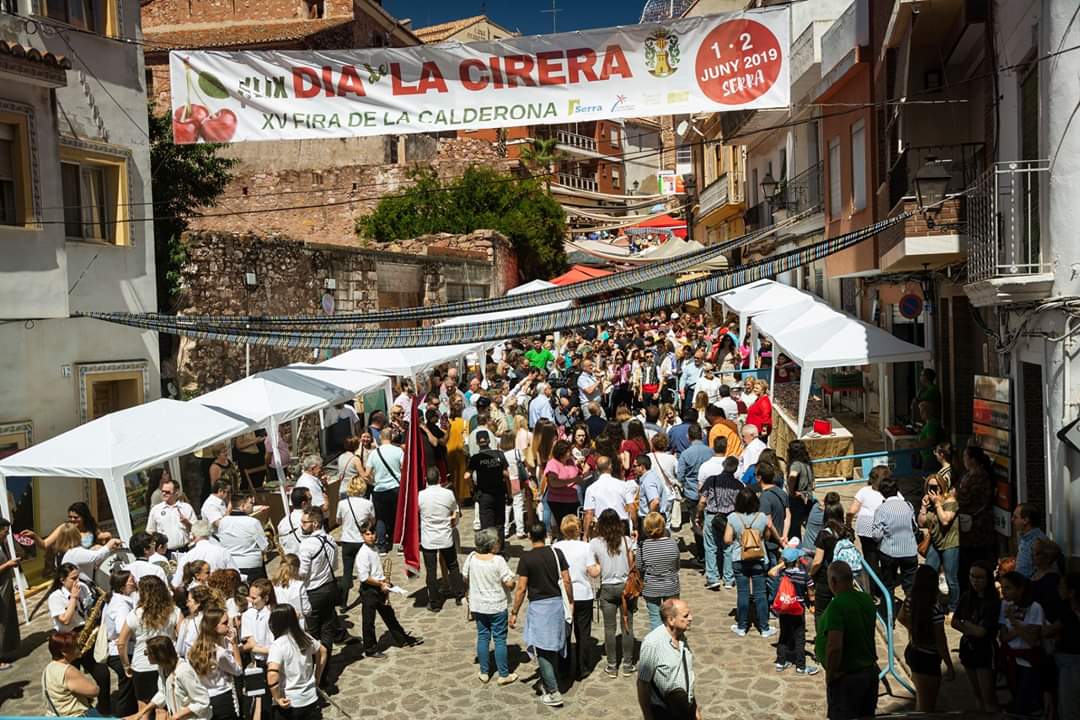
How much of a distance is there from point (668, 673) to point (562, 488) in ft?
15.2

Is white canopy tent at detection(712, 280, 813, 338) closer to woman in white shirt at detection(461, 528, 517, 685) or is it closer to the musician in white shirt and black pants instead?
woman in white shirt at detection(461, 528, 517, 685)

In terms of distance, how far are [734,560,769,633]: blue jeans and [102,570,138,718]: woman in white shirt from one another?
16.7 ft

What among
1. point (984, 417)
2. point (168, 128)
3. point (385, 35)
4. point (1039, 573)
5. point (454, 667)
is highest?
point (385, 35)

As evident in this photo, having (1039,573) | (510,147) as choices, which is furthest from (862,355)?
(510,147)

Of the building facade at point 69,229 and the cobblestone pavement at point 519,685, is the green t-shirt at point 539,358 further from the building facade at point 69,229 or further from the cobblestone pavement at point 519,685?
the cobblestone pavement at point 519,685

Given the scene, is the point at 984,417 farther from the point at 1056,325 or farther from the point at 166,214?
the point at 166,214

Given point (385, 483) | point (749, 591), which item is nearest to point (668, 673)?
point (749, 591)

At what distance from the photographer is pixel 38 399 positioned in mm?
11930

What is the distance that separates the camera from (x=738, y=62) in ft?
30.0

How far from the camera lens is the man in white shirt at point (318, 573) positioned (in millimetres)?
8227

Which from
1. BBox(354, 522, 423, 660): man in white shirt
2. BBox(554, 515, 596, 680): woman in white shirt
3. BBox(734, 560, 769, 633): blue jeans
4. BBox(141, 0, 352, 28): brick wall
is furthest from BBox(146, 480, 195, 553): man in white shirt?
BBox(141, 0, 352, 28): brick wall

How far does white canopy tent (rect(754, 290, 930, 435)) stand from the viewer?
43.2 ft

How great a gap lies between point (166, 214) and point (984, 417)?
50.2 ft

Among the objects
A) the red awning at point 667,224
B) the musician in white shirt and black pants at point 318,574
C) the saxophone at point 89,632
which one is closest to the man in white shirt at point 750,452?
the musician in white shirt and black pants at point 318,574
